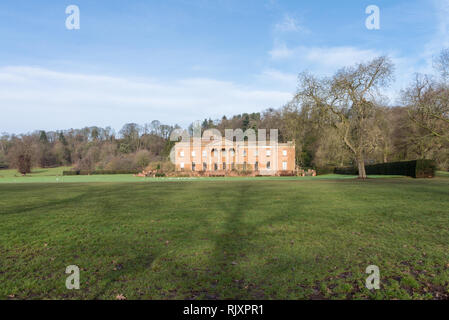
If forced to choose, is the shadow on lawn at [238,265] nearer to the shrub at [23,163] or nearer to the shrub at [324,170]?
the shrub at [324,170]

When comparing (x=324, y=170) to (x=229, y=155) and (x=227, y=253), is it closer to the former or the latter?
(x=229, y=155)

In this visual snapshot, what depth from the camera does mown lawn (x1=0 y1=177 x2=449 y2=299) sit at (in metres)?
3.92

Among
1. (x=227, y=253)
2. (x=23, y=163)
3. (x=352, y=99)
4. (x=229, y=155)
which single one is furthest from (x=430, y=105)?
(x=23, y=163)

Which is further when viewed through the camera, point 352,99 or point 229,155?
point 229,155

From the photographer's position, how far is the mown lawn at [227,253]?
12.8 feet

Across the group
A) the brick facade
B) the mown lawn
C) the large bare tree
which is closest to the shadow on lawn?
the mown lawn

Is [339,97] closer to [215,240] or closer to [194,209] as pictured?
[194,209]

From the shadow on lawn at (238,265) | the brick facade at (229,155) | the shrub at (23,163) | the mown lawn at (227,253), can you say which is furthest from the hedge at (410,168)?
the shrub at (23,163)

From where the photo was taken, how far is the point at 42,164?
8350cm

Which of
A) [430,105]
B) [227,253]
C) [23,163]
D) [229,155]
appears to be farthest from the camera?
[229,155]

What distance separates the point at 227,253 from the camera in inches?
215

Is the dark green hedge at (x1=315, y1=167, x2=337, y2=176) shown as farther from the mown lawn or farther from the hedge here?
the mown lawn
